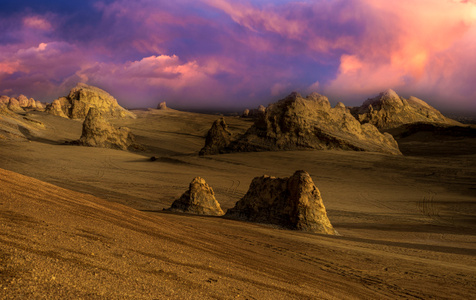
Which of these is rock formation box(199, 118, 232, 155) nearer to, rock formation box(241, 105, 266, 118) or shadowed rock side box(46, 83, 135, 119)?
shadowed rock side box(46, 83, 135, 119)

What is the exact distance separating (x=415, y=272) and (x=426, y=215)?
331 inches

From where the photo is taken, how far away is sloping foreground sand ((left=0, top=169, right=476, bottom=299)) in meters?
2.99

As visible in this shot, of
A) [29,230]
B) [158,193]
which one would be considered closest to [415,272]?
[29,230]

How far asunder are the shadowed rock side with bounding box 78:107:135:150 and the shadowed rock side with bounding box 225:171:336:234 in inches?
848

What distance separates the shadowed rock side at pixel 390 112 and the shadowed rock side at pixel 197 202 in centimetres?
3975

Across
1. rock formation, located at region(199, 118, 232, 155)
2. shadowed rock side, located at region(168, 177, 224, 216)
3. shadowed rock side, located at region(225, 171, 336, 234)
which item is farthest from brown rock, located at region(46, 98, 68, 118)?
shadowed rock side, located at region(225, 171, 336, 234)

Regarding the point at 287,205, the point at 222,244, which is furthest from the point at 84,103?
Result: the point at 222,244

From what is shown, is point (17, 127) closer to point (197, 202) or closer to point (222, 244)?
point (197, 202)

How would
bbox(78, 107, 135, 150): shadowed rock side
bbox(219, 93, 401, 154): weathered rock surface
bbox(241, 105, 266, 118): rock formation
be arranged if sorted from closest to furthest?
bbox(219, 93, 401, 154): weathered rock surface
bbox(78, 107, 135, 150): shadowed rock side
bbox(241, 105, 266, 118): rock formation

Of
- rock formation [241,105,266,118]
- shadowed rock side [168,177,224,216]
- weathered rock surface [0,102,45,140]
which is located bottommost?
shadowed rock side [168,177,224,216]

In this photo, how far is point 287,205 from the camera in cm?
1036

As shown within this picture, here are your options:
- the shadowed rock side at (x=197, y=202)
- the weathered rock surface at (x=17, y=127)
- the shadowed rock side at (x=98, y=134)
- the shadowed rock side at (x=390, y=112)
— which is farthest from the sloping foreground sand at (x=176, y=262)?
the shadowed rock side at (x=390, y=112)

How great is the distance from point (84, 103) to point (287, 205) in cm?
4664

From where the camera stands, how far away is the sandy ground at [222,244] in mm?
3201
